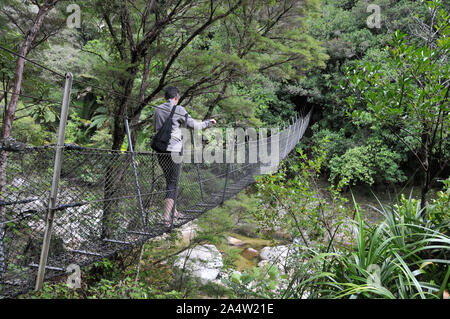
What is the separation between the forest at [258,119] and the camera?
1.01m

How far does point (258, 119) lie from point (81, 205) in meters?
2.86

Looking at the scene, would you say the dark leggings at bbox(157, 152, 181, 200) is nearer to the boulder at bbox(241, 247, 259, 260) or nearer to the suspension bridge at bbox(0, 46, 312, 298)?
the suspension bridge at bbox(0, 46, 312, 298)

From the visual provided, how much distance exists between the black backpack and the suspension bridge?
2.8 inches

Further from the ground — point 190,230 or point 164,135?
point 164,135

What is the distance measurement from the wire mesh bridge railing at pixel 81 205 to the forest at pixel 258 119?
0.59 feet

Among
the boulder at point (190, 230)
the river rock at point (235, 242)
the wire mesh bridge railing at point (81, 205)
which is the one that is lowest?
the river rock at point (235, 242)

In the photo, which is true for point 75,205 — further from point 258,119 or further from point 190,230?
point 258,119

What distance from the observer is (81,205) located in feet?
3.57

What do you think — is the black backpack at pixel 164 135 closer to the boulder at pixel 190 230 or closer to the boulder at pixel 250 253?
the boulder at pixel 190 230

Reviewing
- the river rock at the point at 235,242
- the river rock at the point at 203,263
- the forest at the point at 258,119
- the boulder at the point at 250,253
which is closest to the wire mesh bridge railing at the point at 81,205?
the forest at the point at 258,119

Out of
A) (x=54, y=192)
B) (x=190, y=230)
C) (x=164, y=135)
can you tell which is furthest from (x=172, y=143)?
(x=190, y=230)

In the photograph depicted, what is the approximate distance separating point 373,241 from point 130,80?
1966 mm
